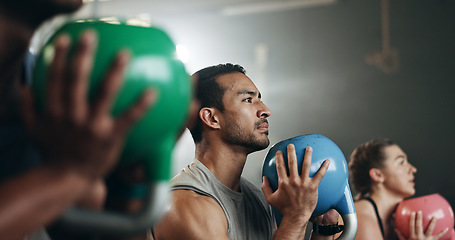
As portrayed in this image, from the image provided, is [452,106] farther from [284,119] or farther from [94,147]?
[94,147]

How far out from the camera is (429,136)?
3.47m

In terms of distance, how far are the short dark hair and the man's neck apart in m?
1.03

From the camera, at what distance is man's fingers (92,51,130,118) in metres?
0.39

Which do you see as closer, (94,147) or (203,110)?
(94,147)

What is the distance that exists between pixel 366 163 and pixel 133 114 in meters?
1.99

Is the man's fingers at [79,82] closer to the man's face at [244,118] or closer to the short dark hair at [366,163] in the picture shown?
the man's face at [244,118]

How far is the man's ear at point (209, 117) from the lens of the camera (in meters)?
1.42

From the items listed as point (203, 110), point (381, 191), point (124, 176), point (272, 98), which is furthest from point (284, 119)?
point (124, 176)

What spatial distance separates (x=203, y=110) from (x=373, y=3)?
2.90 meters

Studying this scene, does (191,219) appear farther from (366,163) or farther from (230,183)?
(366,163)

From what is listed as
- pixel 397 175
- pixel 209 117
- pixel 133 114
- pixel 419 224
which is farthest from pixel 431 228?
pixel 133 114

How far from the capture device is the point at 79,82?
1.24 feet

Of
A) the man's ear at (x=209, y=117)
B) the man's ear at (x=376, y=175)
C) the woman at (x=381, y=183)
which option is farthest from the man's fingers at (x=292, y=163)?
the man's ear at (x=376, y=175)

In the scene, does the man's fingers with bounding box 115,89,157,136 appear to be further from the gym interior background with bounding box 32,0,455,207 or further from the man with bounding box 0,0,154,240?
the gym interior background with bounding box 32,0,455,207
